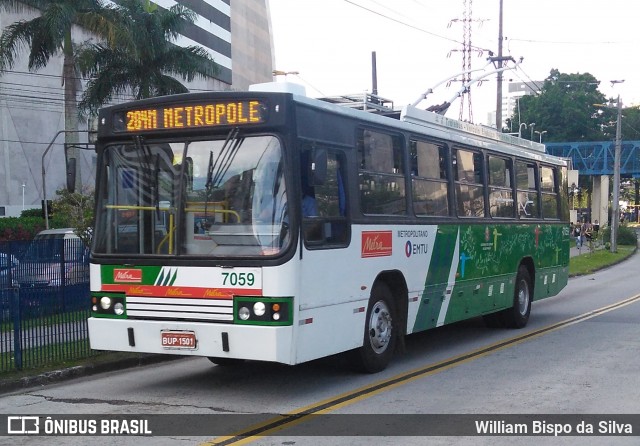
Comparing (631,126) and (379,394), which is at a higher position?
(631,126)

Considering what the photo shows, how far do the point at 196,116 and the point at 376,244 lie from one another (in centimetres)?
279

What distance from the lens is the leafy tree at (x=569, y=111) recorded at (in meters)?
93.2

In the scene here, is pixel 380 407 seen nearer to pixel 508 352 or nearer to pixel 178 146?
pixel 178 146

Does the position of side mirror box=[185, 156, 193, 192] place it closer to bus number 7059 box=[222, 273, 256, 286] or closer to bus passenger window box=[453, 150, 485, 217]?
bus number 7059 box=[222, 273, 256, 286]

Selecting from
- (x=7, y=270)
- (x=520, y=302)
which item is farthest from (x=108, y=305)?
(x=520, y=302)

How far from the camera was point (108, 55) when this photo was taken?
34156 millimetres

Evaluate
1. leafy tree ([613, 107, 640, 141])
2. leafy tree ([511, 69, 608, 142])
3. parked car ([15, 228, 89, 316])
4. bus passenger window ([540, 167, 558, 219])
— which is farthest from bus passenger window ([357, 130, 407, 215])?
leafy tree ([613, 107, 640, 141])

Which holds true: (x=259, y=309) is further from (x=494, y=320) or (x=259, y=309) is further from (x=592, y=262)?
(x=592, y=262)

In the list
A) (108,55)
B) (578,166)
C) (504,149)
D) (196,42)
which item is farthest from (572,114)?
(504,149)

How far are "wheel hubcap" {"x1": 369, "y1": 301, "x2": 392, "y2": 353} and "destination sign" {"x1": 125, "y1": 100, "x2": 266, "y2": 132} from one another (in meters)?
3.00

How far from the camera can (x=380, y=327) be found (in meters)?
10.5

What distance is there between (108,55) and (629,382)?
28.5 metres

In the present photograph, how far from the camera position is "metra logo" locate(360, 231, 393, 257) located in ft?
33.2

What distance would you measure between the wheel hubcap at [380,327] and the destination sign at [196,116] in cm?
300
